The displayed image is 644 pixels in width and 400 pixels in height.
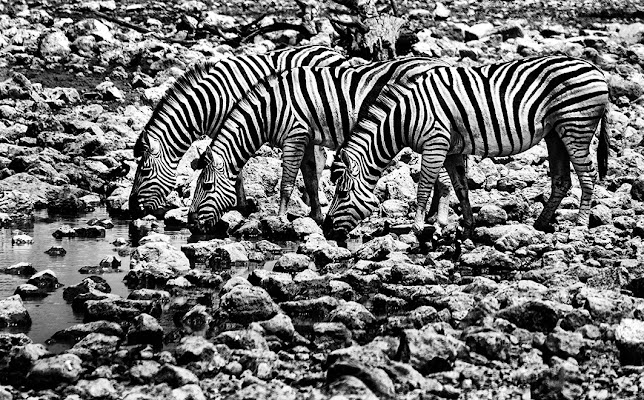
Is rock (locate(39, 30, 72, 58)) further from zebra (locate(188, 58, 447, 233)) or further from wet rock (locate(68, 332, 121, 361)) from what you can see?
wet rock (locate(68, 332, 121, 361))

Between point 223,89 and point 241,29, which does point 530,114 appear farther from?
point 241,29

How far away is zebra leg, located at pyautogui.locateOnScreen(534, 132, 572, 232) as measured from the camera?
1149 centimetres

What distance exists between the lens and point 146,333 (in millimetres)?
6762

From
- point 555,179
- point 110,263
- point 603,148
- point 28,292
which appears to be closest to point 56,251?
point 110,263

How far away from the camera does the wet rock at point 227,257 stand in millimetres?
9516

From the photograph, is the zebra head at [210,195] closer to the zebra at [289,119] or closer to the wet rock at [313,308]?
the zebra at [289,119]

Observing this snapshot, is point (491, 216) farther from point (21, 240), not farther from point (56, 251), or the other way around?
point (21, 240)

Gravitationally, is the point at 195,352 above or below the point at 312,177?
below

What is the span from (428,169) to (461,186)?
0.64 metres

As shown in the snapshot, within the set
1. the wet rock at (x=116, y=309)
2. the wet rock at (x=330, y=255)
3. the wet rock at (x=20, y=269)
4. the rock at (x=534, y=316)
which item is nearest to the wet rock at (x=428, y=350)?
the rock at (x=534, y=316)

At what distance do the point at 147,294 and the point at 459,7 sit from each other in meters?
20.5

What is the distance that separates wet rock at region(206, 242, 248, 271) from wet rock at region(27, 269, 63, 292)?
1.53 meters

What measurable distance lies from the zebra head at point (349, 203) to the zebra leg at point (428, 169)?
25.2 inches

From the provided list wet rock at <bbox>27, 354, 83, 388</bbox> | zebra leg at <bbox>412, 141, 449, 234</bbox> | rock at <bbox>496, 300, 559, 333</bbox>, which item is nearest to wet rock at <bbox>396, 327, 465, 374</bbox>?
rock at <bbox>496, 300, 559, 333</bbox>
